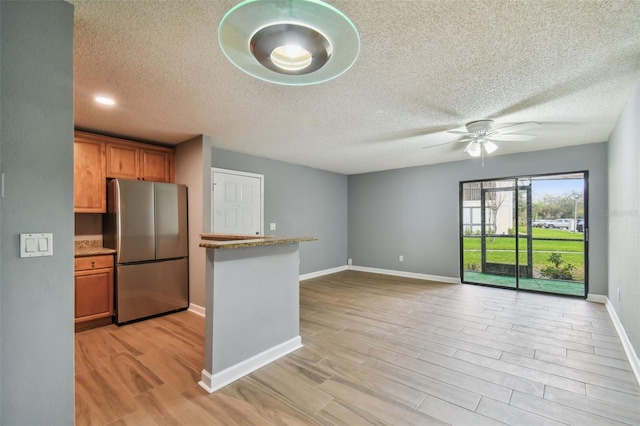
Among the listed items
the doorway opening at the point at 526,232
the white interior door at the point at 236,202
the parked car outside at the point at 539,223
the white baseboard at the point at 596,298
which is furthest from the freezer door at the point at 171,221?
the white baseboard at the point at 596,298

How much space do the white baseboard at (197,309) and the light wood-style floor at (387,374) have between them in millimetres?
90

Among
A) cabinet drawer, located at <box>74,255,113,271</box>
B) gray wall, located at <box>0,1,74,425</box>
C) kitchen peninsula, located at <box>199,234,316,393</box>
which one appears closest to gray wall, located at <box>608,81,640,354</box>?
kitchen peninsula, located at <box>199,234,316,393</box>

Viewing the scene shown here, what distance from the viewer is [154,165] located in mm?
3965

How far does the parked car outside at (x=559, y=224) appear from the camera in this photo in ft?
15.8

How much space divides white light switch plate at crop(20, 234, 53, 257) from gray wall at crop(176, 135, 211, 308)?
241 cm

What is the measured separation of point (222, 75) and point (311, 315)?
2.93 m

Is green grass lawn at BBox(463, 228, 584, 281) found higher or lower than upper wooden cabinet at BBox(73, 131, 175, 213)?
lower

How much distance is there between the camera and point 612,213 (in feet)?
12.0

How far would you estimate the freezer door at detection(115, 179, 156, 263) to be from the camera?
338cm

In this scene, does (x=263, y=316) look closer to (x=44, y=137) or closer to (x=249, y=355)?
(x=249, y=355)

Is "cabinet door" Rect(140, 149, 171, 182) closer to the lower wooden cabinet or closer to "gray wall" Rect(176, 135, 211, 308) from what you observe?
"gray wall" Rect(176, 135, 211, 308)

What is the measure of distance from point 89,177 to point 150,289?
155 centimetres

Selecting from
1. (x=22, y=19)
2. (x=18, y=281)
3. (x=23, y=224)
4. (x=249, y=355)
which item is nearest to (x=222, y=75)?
(x=22, y=19)

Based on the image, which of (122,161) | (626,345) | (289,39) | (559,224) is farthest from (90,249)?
(559,224)
